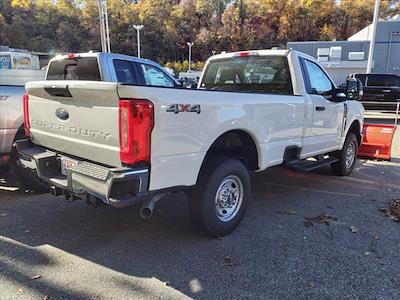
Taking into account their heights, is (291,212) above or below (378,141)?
below

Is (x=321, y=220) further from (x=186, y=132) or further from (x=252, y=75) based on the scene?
(x=186, y=132)

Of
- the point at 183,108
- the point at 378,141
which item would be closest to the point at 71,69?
the point at 183,108

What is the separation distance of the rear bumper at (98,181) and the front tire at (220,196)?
765 millimetres

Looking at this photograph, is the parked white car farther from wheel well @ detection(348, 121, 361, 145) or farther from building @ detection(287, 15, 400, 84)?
building @ detection(287, 15, 400, 84)

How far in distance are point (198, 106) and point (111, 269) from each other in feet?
5.29

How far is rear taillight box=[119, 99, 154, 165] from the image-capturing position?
114 inches

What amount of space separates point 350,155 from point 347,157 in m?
0.16

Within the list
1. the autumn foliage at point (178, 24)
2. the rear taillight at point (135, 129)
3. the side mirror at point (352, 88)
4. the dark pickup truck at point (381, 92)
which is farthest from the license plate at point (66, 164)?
the autumn foliage at point (178, 24)

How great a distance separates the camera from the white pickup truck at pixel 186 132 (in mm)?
2980

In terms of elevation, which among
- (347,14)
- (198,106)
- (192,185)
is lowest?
(192,185)

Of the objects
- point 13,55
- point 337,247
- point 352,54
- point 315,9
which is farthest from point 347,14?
point 337,247

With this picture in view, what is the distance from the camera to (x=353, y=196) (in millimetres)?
5590

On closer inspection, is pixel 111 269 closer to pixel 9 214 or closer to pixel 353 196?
pixel 9 214

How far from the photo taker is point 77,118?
342cm
